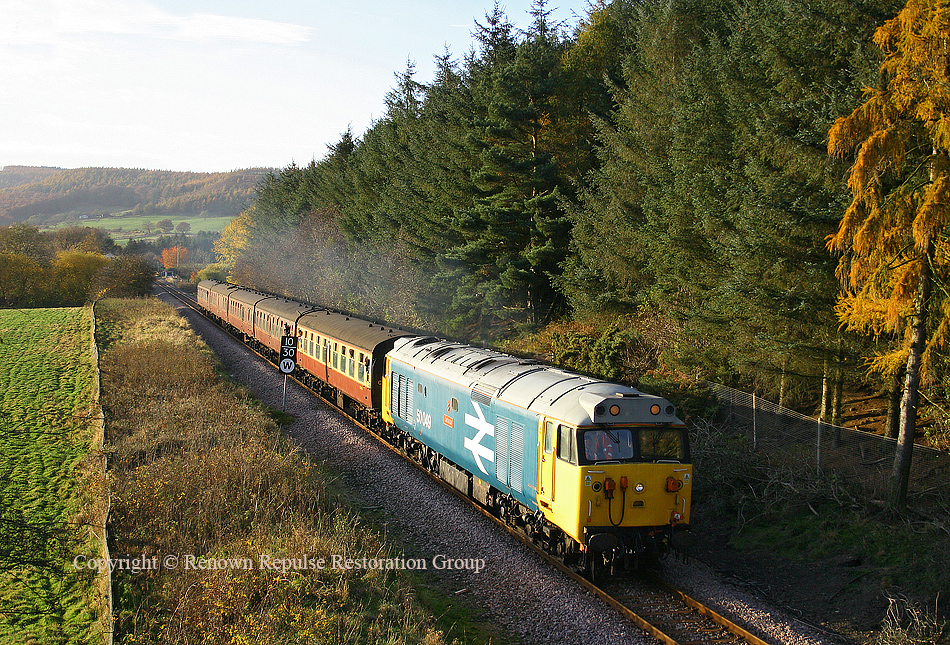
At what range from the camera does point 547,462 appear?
984 centimetres

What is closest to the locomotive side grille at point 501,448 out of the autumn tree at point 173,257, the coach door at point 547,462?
the coach door at point 547,462

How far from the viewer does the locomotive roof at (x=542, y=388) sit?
30.7 ft

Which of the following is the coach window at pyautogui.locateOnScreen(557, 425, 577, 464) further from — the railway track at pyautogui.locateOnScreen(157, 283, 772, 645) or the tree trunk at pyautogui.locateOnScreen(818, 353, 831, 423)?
the tree trunk at pyautogui.locateOnScreen(818, 353, 831, 423)

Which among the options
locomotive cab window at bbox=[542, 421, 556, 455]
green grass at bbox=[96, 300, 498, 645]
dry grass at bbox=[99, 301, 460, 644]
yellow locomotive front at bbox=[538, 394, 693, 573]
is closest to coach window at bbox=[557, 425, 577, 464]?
yellow locomotive front at bbox=[538, 394, 693, 573]

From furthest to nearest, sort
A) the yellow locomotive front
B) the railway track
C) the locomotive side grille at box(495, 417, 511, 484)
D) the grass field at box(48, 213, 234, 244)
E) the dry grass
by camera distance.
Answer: the grass field at box(48, 213, 234, 244) → the locomotive side grille at box(495, 417, 511, 484) → the yellow locomotive front → the railway track → the dry grass

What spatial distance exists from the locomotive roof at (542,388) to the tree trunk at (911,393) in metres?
4.39

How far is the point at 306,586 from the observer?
→ 28.0 feet

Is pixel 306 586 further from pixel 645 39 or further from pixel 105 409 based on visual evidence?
pixel 645 39

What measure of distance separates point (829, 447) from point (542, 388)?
6.37m

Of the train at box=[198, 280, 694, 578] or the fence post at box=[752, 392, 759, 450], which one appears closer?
the train at box=[198, 280, 694, 578]

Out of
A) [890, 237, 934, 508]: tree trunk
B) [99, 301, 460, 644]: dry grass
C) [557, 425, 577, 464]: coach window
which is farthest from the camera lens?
[890, 237, 934, 508]: tree trunk

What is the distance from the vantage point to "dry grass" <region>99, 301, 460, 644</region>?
7.58m

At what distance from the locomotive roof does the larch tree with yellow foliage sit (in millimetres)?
4370

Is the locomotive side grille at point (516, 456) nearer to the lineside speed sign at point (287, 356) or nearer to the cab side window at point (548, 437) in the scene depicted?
the cab side window at point (548, 437)
